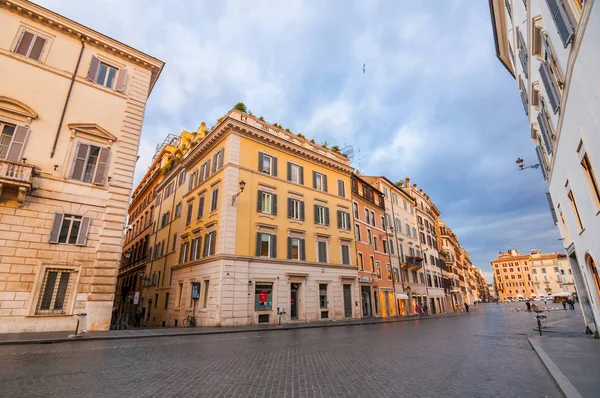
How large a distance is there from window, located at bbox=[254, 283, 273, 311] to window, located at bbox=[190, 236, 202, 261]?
5.64 meters

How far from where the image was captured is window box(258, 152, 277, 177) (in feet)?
83.5

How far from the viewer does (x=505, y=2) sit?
48.3ft

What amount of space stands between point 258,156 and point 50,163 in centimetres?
1379

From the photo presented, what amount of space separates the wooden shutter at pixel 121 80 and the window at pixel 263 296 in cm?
1566

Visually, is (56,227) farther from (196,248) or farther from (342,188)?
(342,188)

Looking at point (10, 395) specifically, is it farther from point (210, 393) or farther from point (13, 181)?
point (13, 181)

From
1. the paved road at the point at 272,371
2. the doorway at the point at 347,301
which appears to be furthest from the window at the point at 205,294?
the doorway at the point at 347,301

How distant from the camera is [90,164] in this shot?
1623 cm

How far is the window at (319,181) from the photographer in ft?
96.8

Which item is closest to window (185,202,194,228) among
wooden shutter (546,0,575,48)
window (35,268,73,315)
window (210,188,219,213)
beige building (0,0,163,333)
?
window (210,188,219,213)

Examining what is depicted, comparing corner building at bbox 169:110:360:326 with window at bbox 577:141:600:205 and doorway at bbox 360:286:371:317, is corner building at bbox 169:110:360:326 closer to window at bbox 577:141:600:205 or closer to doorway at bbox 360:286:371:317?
doorway at bbox 360:286:371:317

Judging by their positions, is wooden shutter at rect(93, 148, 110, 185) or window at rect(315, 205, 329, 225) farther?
window at rect(315, 205, 329, 225)

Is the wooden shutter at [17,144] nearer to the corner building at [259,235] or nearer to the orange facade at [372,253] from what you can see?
the corner building at [259,235]

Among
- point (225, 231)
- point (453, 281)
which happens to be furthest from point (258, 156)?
point (453, 281)
